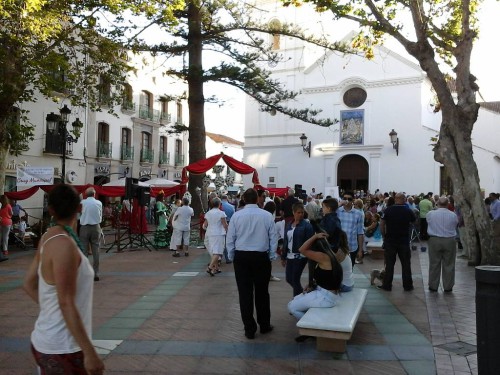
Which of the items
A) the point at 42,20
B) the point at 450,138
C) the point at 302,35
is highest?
the point at 302,35

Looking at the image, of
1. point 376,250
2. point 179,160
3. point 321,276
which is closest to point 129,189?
point 376,250

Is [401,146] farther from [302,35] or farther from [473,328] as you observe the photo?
[473,328]

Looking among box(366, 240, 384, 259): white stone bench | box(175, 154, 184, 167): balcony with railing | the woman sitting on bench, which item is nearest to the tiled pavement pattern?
the woman sitting on bench

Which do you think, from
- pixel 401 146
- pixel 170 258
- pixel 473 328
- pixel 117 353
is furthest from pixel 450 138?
pixel 401 146

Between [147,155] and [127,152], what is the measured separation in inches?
84.4

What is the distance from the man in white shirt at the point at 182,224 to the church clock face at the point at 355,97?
22.2 meters

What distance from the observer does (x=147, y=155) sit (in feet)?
110

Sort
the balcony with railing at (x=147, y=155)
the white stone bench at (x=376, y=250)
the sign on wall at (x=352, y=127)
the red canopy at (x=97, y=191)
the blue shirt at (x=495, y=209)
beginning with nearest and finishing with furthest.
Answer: the white stone bench at (x=376, y=250), the blue shirt at (x=495, y=209), the red canopy at (x=97, y=191), the sign on wall at (x=352, y=127), the balcony with railing at (x=147, y=155)

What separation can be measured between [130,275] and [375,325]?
18.4 ft

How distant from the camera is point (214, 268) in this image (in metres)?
10.0

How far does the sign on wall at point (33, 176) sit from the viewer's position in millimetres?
15180

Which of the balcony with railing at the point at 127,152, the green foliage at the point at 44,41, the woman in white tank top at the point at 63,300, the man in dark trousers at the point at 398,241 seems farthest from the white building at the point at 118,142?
the woman in white tank top at the point at 63,300

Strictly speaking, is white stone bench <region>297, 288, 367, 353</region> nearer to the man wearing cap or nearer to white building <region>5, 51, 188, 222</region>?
the man wearing cap

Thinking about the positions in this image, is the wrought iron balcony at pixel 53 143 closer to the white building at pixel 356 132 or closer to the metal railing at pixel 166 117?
the metal railing at pixel 166 117
